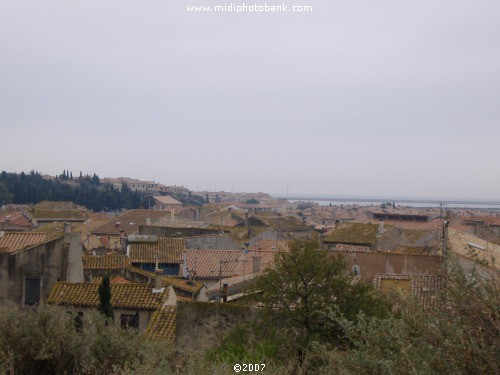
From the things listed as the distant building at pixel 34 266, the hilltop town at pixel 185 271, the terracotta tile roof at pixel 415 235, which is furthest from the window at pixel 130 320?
the terracotta tile roof at pixel 415 235

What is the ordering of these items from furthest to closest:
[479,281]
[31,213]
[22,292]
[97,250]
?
[31,213], [97,250], [22,292], [479,281]

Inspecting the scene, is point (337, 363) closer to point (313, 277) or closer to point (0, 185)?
point (313, 277)

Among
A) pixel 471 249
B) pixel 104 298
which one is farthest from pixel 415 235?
pixel 471 249

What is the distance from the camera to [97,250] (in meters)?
36.1

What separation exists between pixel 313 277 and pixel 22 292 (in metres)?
9.00

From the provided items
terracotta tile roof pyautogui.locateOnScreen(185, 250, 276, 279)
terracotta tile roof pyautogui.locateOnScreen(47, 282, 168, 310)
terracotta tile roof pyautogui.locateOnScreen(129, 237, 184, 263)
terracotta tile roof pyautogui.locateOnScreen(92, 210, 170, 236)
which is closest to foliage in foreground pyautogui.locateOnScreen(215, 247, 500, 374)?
terracotta tile roof pyautogui.locateOnScreen(47, 282, 168, 310)

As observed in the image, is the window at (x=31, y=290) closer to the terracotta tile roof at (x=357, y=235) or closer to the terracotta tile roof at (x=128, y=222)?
the terracotta tile roof at (x=357, y=235)

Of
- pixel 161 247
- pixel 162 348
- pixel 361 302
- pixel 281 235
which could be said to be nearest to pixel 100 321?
pixel 162 348

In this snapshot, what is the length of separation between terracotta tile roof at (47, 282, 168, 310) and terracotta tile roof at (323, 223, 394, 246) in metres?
23.7

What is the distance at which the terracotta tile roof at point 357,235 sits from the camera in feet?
135

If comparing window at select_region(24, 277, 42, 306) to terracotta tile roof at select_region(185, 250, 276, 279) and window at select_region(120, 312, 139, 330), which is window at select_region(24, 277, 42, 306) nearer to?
window at select_region(120, 312, 139, 330)

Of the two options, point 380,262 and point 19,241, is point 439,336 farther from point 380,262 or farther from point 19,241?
point 380,262

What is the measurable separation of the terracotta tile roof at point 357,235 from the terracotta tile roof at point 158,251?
41.2 feet

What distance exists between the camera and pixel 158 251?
107 feet
